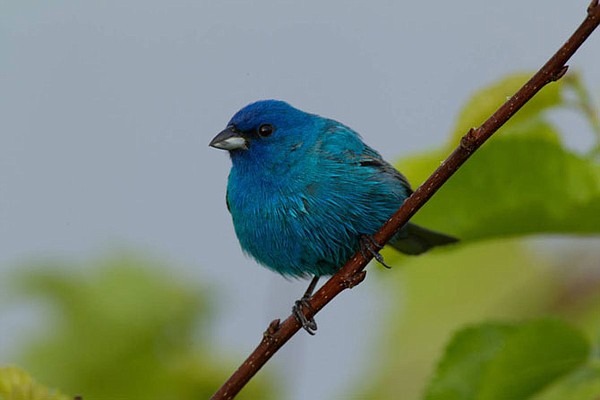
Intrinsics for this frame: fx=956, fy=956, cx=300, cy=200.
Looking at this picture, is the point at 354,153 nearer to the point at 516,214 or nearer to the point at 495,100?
the point at 495,100

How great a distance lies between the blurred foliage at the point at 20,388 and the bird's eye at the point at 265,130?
189cm

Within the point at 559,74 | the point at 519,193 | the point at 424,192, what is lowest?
the point at 519,193

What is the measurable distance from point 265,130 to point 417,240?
76cm

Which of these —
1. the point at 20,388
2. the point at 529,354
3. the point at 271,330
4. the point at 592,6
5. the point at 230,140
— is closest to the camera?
the point at 592,6

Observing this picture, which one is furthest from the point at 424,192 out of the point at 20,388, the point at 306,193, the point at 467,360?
the point at 306,193

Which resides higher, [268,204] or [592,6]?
[592,6]

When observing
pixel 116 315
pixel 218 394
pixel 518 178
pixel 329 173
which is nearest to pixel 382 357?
pixel 329 173

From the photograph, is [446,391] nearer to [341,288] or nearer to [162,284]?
[341,288]

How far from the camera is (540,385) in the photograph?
8.44ft

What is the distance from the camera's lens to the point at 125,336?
3412 mm

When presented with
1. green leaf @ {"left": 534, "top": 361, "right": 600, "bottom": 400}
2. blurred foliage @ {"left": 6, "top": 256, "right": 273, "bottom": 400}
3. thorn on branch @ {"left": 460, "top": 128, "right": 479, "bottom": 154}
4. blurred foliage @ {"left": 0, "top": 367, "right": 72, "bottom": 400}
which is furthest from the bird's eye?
blurred foliage @ {"left": 0, "top": 367, "right": 72, "bottom": 400}

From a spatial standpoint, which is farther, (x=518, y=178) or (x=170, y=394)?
(x=170, y=394)

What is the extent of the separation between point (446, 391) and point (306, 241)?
1.05 meters

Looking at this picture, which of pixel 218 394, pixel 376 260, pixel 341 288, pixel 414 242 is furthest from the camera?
pixel 414 242
